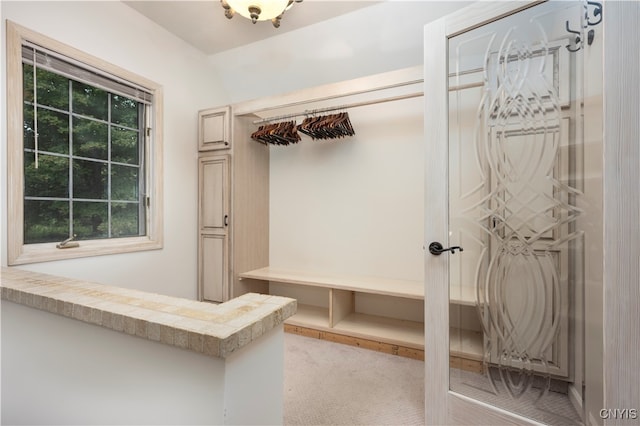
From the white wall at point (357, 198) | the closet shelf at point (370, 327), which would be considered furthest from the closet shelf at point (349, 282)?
the closet shelf at point (370, 327)

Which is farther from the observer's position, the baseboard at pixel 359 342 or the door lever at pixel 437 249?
the baseboard at pixel 359 342

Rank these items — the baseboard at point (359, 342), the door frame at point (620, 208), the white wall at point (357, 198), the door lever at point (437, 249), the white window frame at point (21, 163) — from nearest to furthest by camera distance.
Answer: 1. the door frame at point (620, 208)
2. the door lever at point (437, 249)
3. the white window frame at point (21, 163)
4. the baseboard at point (359, 342)
5. the white wall at point (357, 198)

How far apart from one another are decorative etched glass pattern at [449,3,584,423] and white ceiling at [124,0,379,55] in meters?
1.27

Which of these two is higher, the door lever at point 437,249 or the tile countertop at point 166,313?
the door lever at point 437,249

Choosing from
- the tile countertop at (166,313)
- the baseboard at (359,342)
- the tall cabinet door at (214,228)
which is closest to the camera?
the tile countertop at (166,313)

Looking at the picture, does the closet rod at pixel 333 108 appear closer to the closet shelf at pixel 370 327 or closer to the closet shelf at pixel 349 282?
the closet shelf at pixel 349 282

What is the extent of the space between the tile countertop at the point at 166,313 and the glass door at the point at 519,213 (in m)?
1.03

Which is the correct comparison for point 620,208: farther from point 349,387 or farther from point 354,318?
point 354,318

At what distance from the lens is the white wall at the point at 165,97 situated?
1.88m

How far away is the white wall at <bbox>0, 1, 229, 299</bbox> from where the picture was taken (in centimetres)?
188

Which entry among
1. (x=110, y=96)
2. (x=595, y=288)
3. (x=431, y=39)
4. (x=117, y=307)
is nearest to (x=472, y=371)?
(x=595, y=288)

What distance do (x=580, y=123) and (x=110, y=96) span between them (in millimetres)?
3076

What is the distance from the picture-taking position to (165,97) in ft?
8.46

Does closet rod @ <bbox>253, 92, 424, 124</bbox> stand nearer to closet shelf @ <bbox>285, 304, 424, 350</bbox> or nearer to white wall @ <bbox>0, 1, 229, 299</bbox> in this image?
Result: white wall @ <bbox>0, 1, 229, 299</bbox>
